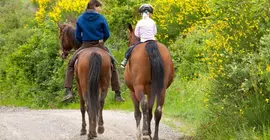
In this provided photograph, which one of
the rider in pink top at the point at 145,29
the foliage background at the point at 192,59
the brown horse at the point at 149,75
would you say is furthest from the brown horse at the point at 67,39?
the brown horse at the point at 149,75

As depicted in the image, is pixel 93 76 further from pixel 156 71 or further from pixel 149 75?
pixel 156 71

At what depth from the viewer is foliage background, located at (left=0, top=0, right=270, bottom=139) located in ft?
32.0

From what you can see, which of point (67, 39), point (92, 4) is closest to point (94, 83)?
point (92, 4)

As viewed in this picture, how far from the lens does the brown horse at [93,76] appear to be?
11.7 m

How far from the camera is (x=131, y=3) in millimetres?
25453

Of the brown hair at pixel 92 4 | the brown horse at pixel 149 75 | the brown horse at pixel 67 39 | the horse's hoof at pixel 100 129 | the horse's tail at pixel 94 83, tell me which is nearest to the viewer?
the brown horse at pixel 149 75

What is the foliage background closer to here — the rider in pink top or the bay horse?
the rider in pink top

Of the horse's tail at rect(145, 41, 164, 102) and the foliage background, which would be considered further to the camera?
the horse's tail at rect(145, 41, 164, 102)

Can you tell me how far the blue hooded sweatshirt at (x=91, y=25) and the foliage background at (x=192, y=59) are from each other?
219cm

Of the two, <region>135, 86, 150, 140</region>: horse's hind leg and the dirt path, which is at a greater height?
<region>135, 86, 150, 140</region>: horse's hind leg

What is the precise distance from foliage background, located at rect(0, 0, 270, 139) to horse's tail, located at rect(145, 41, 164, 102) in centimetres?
87

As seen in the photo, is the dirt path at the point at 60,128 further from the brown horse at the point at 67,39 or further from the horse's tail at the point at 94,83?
the brown horse at the point at 67,39

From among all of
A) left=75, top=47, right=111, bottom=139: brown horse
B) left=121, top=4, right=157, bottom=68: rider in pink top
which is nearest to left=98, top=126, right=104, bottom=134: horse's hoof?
left=75, top=47, right=111, bottom=139: brown horse

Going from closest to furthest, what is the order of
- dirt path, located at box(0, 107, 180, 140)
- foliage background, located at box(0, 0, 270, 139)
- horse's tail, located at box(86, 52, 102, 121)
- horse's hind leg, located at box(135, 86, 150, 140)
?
1. foliage background, located at box(0, 0, 270, 139)
2. horse's hind leg, located at box(135, 86, 150, 140)
3. horse's tail, located at box(86, 52, 102, 121)
4. dirt path, located at box(0, 107, 180, 140)
